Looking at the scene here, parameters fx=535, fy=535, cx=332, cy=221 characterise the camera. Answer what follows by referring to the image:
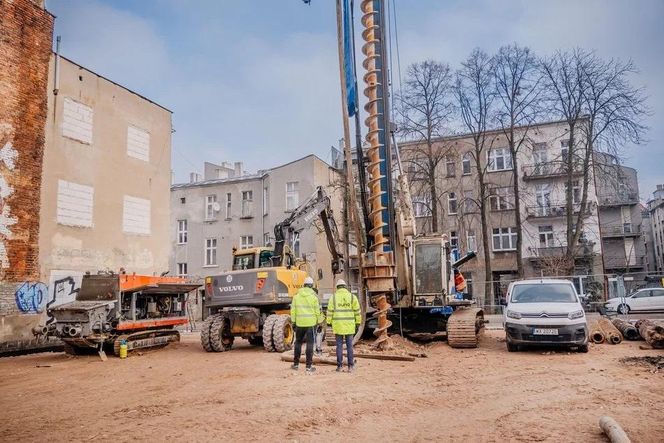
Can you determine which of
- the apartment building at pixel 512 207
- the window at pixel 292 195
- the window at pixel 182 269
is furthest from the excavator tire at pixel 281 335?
the window at pixel 182 269

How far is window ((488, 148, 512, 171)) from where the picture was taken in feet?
125

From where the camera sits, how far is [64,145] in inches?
760

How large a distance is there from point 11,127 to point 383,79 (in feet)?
40.4

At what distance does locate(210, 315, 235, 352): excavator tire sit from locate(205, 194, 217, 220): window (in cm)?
2457

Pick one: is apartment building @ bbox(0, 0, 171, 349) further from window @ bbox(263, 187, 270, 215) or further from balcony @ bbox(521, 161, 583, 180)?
balcony @ bbox(521, 161, 583, 180)

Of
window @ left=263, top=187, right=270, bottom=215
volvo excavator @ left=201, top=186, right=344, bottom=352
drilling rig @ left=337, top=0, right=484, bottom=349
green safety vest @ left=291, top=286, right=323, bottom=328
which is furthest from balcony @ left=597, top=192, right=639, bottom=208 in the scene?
green safety vest @ left=291, top=286, right=323, bottom=328

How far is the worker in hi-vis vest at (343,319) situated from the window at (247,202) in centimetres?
2797

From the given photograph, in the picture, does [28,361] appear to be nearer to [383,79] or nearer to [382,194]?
[382,194]

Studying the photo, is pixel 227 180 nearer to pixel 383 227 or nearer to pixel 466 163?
pixel 466 163

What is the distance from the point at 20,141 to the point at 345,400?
15.2 m

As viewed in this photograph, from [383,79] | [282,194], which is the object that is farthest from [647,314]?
[282,194]

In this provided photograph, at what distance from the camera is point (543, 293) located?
556 inches

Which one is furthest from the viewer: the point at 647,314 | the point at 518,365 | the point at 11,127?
the point at 647,314

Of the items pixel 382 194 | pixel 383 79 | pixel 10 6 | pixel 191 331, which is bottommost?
pixel 191 331
